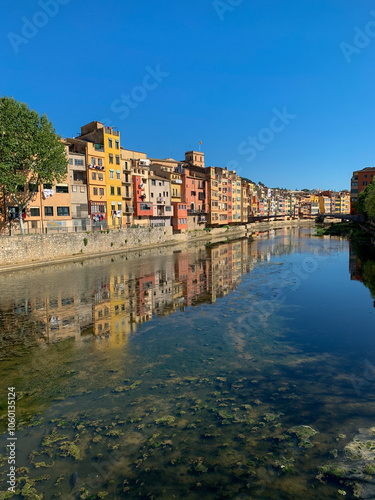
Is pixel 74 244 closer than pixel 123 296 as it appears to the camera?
No

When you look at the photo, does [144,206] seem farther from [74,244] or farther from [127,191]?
[74,244]

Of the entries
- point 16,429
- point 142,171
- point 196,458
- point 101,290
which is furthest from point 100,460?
point 142,171

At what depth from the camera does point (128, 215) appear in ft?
217

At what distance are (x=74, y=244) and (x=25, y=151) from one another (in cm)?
1371

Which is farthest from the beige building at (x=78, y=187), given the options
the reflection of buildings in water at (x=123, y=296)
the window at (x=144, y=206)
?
the reflection of buildings in water at (x=123, y=296)

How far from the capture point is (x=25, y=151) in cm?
3931

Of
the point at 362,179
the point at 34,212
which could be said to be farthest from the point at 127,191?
the point at 362,179

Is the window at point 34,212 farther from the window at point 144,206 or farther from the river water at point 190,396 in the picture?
the river water at point 190,396

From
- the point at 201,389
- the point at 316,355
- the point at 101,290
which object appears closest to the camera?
the point at 201,389

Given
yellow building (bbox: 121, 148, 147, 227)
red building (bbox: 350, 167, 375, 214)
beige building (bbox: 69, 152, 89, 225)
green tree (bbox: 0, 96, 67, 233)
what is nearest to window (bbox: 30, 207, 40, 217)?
green tree (bbox: 0, 96, 67, 233)

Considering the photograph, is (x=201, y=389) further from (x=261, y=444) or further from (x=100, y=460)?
(x=100, y=460)

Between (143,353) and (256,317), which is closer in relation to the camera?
(143,353)

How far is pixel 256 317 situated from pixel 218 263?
21772 millimetres

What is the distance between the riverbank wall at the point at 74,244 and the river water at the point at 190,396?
17663mm
